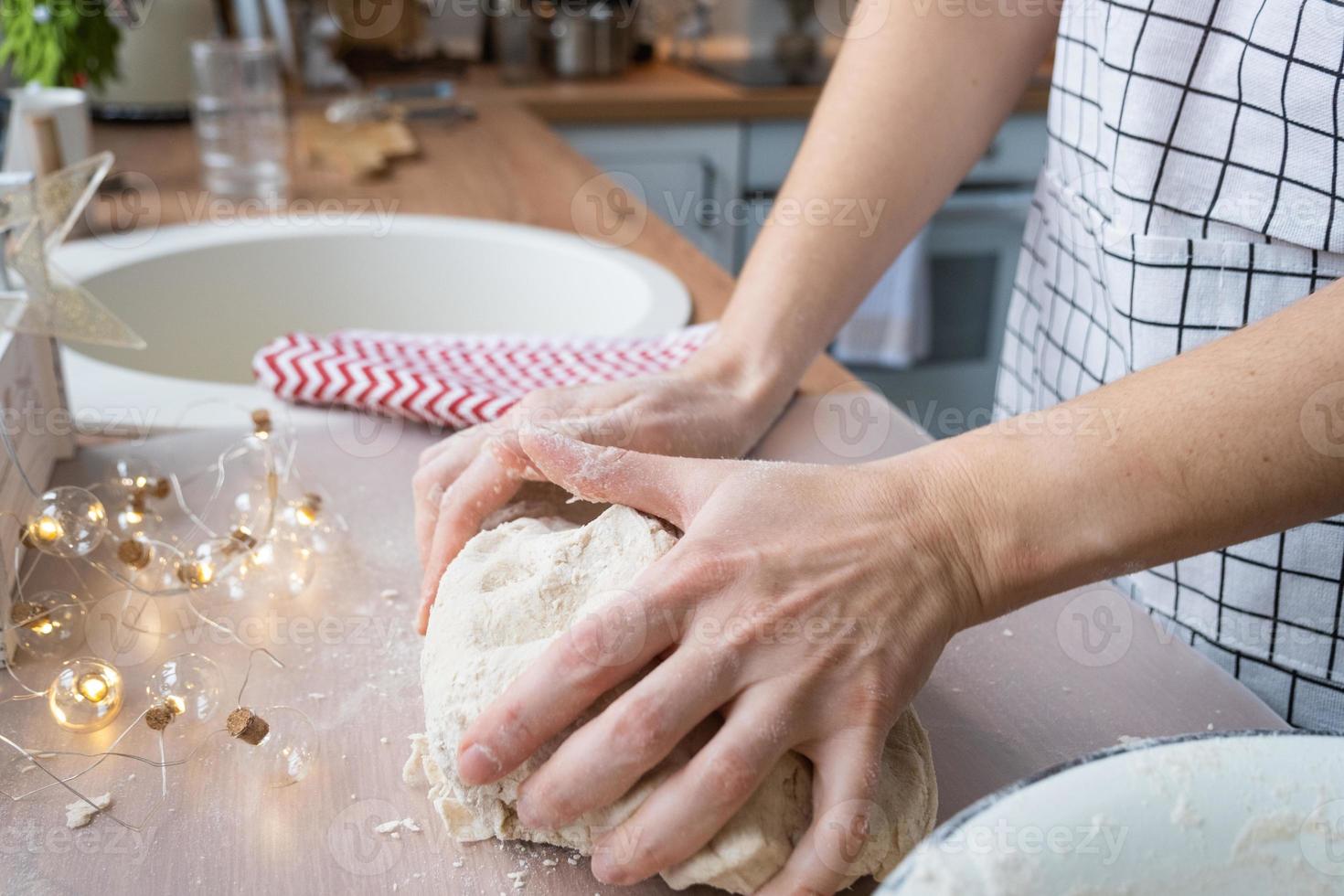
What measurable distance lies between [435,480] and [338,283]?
79 cm

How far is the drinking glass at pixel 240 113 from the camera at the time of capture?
5.32 ft

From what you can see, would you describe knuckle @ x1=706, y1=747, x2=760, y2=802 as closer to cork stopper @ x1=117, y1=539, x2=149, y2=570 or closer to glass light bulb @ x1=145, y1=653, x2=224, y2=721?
glass light bulb @ x1=145, y1=653, x2=224, y2=721

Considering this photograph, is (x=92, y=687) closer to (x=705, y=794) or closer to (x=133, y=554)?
(x=133, y=554)

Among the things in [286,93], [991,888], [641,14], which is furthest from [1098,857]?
[641,14]

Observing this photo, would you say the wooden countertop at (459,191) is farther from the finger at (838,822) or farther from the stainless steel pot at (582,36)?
the finger at (838,822)

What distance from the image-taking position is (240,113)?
1.66 metres

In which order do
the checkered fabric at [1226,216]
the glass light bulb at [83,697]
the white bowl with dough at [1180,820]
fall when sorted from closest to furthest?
the white bowl with dough at [1180,820] → the glass light bulb at [83,697] → the checkered fabric at [1226,216]

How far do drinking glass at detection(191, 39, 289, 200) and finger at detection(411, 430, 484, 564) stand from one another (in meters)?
1.02

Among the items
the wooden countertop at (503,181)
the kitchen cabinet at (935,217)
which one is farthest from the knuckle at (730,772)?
the kitchen cabinet at (935,217)

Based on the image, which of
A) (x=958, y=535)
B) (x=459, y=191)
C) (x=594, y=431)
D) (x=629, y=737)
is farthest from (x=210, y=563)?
(x=459, y=191)

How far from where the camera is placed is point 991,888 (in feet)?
1.26

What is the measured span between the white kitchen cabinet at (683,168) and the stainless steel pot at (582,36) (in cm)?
27

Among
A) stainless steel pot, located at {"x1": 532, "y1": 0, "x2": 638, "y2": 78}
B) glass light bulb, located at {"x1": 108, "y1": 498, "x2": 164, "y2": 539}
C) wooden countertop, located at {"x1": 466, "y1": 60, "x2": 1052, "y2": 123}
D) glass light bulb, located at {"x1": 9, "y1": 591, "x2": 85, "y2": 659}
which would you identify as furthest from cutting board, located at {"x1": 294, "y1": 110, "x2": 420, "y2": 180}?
glass light bulb, located at {"x1": 9, "y1": 591, "x2": 85, "y2": 659}

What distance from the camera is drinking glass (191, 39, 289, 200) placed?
1.62 metres
